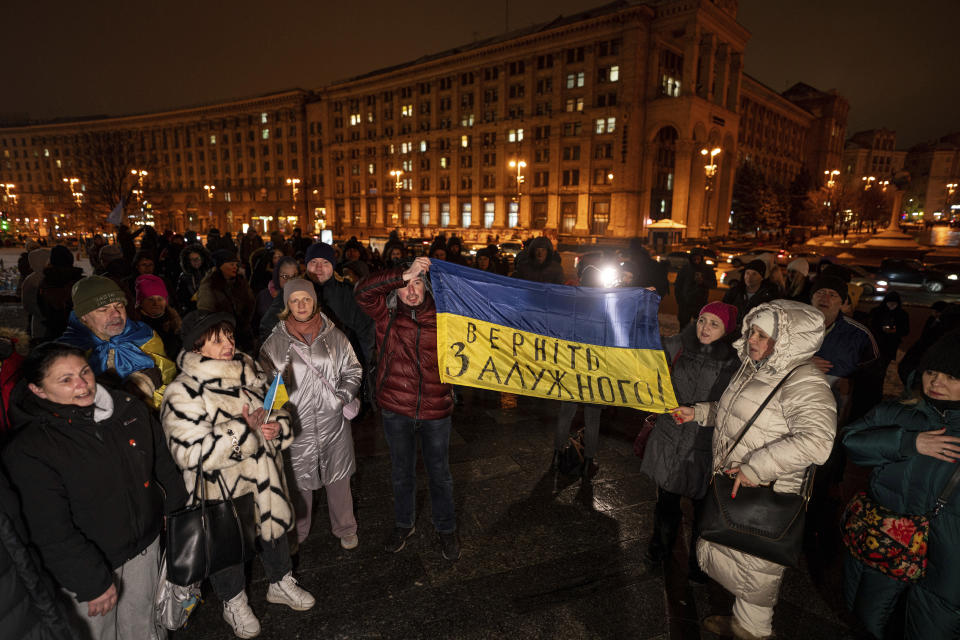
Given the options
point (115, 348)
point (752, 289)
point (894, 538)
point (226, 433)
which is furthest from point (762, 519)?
point (752, 289)

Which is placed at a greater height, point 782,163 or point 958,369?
point 782,163

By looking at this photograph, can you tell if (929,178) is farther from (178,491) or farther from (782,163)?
(178,491)

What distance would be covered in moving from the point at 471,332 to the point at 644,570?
7.85ft

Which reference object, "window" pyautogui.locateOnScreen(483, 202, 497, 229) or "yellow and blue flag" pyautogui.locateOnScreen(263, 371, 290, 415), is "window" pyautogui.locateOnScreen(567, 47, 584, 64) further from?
"yellow and blue flag" pyautogui.locateOnScreen(263, 371, 290, 415)

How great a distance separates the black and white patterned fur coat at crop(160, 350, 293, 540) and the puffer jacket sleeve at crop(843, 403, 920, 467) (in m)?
3.71

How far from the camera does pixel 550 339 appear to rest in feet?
14.2

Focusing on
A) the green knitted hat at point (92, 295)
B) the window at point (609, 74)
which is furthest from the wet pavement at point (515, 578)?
the window at point (609, 74)

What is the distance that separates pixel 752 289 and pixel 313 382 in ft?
21.6

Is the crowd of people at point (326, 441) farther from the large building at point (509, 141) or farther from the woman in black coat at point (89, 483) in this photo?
the large building at point (509, 141)

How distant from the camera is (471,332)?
406 cm

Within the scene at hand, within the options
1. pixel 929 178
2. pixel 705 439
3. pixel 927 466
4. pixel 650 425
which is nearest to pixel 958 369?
pixel 927 466

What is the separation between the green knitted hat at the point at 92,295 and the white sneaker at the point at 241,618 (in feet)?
7.51

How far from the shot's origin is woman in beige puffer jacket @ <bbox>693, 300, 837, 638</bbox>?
2.87 m

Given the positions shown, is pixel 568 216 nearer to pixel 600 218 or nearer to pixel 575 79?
pixel 600 218
